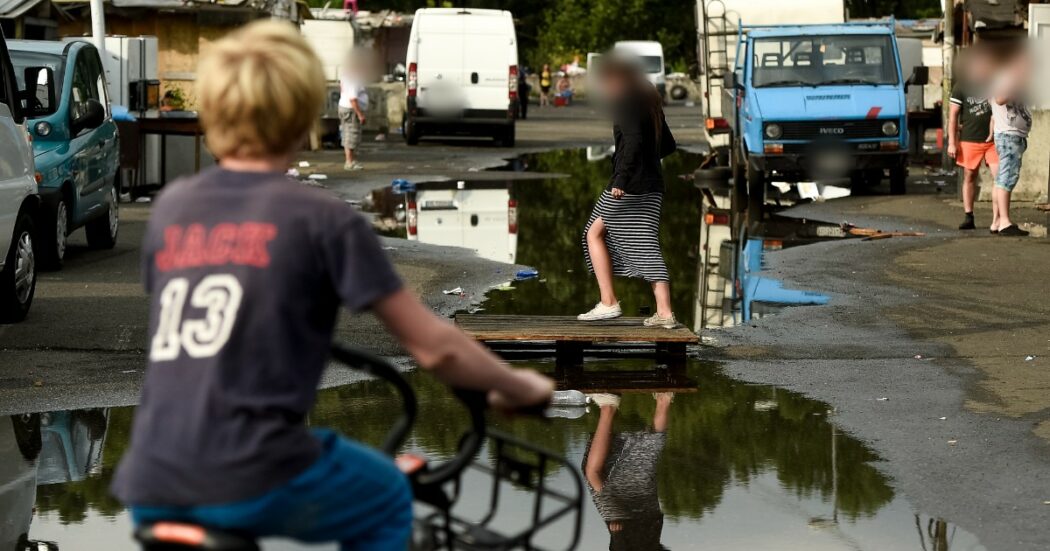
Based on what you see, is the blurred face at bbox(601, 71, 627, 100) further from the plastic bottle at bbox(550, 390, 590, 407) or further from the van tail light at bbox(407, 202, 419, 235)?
the van tail light at bbox(407, 202, 419, 235)

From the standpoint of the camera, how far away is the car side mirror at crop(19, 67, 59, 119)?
42.2 feet

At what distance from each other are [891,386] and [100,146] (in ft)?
28.0

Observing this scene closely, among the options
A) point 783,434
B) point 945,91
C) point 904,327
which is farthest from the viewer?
point 945,91

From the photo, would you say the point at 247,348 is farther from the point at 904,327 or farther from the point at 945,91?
the point at 945,91

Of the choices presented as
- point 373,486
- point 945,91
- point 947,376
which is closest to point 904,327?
point 947,376

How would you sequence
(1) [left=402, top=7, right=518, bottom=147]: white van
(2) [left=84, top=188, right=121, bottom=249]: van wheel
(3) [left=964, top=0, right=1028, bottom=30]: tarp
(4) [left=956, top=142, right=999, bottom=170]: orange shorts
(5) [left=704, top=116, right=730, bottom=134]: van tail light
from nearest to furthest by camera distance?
(2) [left=84, top=188, right=121, bottom=249]: van wheel, (4) [left=956, top=142, right=999, bottom=170]: orange shorts, (3) [left=964, top=0, right=1028, bottom=30]: tarp, (5) [left=704, top=116, right=730, bottom=134]: van tail light, (1) [left=402, top=7, right=518, bottom=147]: white van

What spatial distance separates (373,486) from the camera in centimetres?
309

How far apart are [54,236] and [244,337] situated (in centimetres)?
A: 1141

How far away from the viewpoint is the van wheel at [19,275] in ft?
35.7

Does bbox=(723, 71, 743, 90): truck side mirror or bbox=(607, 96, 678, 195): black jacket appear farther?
bbox=(723, 71, 743, 90): truck side mirror

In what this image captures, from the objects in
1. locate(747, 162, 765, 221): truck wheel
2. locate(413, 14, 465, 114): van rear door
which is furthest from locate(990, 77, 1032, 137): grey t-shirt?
locate(413, 14, 465, 114): van rear door

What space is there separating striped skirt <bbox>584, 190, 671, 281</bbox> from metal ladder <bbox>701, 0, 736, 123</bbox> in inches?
609

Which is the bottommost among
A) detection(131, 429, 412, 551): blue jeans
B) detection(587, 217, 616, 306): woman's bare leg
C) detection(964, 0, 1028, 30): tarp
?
detection(587, 217, 616, 306): woman's bare leg

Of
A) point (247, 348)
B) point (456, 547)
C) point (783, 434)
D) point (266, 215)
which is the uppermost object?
point (266, 215)
